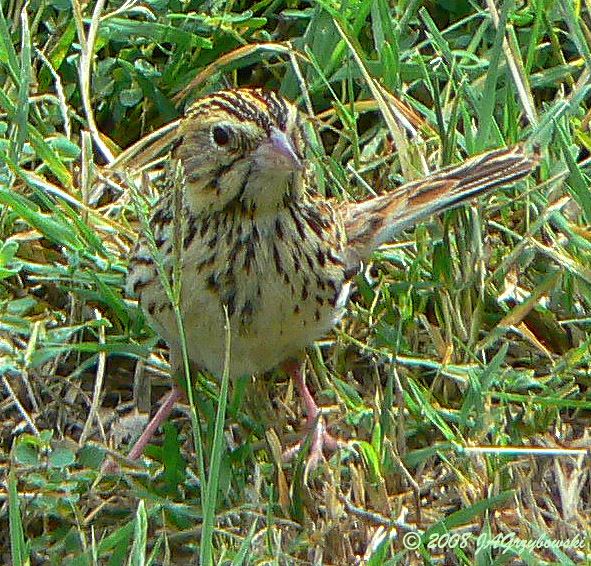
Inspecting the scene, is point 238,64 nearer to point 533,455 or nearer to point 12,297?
point 12,297

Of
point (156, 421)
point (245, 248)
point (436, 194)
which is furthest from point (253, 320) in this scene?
point (436, 194)

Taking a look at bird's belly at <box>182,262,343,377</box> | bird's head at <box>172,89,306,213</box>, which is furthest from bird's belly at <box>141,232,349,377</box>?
bird's head at <box>172,89,306,213</box>

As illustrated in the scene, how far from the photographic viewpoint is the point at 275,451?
373 centimetres

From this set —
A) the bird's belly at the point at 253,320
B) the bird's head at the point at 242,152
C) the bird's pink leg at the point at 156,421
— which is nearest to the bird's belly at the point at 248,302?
the bird's belly at the point at 253,320

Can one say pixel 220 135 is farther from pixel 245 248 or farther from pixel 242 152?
pixel 245 248

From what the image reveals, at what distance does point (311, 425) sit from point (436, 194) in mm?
663

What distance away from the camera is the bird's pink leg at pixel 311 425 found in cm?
380

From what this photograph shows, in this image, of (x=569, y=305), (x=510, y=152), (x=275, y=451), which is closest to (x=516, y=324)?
(x=569, y=305)

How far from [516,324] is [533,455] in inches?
19.0

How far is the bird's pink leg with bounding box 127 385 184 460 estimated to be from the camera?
12.7 ft

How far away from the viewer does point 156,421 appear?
13.0 ft

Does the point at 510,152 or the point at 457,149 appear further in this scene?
the point at 457,149

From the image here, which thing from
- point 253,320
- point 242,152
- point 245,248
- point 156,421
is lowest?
point 156,421

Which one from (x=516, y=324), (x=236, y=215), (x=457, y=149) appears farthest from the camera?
(x=457, y=149)
